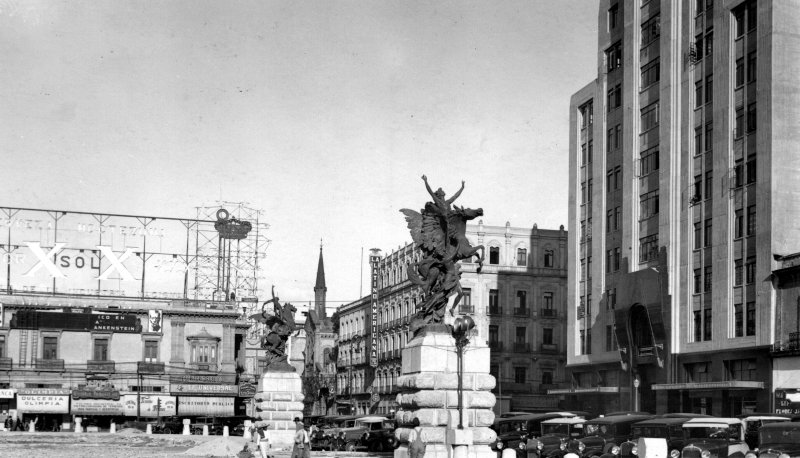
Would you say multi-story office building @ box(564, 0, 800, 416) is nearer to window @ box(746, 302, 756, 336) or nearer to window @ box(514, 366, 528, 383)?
window @ box(746, 302, 756, 336)

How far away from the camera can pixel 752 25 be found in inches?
1993

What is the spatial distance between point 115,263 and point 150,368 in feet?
34.0

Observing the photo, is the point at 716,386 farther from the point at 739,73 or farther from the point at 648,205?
the point at 739,73

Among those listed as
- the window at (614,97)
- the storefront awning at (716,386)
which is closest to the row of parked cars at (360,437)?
the storefront awning at (716,386)

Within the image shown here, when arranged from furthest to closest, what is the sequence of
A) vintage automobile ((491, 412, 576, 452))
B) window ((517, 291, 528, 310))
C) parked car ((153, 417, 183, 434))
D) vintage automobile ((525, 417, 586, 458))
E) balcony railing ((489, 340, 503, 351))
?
window ((517, 291, 528, 310)), balcony railing ((489, 340, 503, 351)), parked car ((153, 417, 183, 434)), vintage automobile ((491, 412, 576, 452)), vintage automobile ((525, 417, 586, 458))

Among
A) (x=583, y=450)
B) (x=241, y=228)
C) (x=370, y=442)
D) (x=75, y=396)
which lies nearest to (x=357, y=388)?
(x=241, y=228)

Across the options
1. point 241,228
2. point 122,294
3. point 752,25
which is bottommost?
point 122,294

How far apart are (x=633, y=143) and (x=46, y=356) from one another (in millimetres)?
54117

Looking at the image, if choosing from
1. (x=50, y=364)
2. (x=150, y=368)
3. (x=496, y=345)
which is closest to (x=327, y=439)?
(x=496, y=345)

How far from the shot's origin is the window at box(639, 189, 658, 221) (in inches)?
2313

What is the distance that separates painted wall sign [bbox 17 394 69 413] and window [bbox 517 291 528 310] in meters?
38.4

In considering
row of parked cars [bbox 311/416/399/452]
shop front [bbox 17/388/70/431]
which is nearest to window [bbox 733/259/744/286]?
row of parked cars [bbox 311/416/399/452]

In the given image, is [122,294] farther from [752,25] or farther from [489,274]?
[752,25]

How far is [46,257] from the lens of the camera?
8238 centimetres
